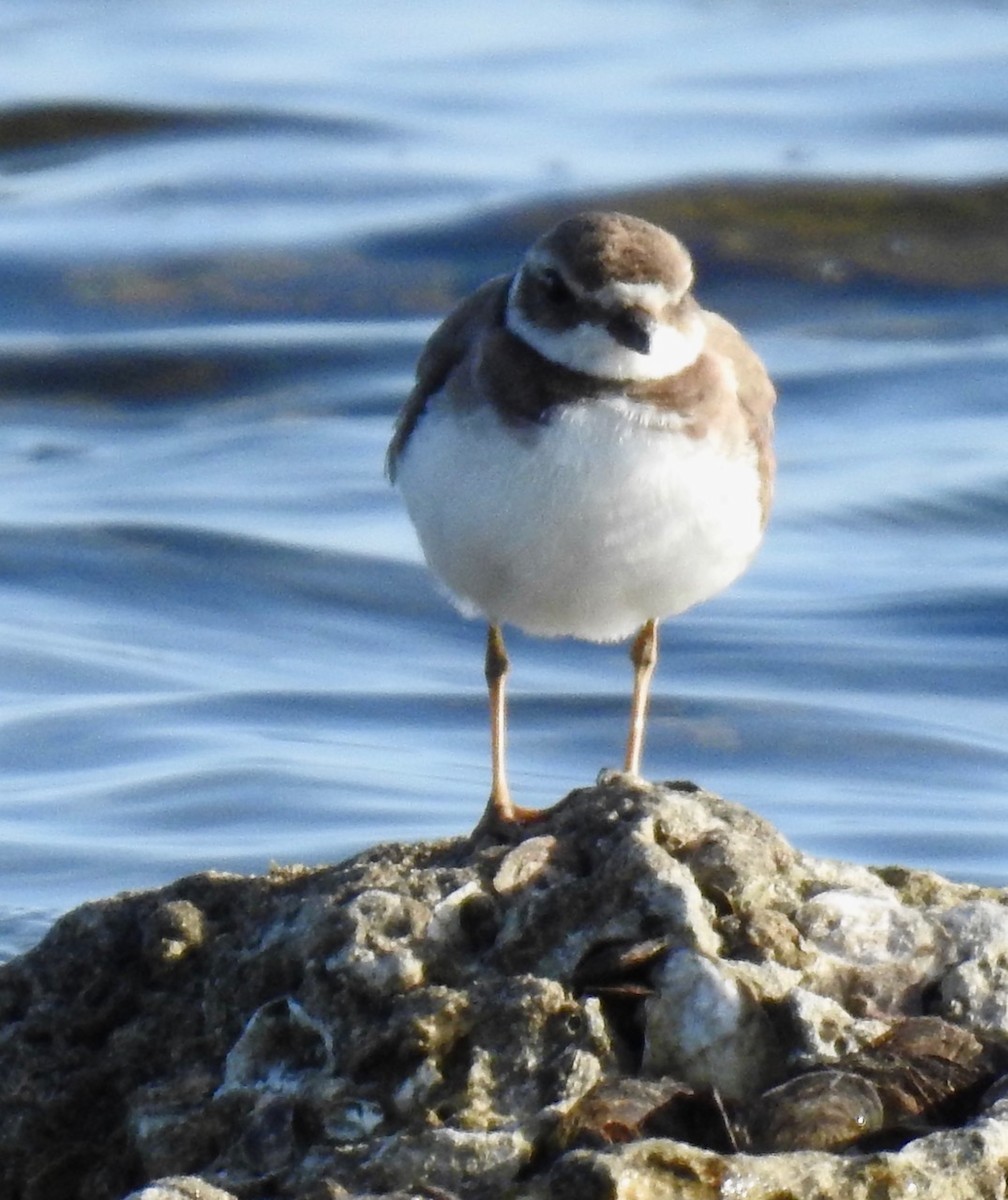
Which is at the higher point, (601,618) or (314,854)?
(601,618)

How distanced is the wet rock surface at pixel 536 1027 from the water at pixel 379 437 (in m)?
3.19

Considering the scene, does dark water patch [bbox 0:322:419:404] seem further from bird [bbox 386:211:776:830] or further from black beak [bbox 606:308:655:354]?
black beak [bbox 606:308:655:354]

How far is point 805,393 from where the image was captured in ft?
56.4

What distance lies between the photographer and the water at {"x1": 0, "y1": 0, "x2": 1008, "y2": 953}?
10805 millimetres

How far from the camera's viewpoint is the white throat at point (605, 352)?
6.57 metres

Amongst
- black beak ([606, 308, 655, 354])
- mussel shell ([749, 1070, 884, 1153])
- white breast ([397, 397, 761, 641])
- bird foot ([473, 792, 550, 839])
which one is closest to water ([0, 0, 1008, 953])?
white breast ([397, 397, 761, 641])

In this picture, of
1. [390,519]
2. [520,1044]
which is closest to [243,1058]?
[520,1044]

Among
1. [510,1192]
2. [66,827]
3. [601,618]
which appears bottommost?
[66,827]

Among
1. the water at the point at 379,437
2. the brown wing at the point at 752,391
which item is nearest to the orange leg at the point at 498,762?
the brown wing at the point at 752,391

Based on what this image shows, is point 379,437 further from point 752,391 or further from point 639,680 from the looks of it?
point 752,391

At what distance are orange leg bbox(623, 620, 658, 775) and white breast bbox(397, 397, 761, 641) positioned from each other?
50 centimetres

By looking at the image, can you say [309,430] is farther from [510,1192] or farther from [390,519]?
[510,1192]

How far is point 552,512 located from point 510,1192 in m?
2.26

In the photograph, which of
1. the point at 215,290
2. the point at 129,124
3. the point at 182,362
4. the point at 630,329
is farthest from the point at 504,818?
the point at 129,124
